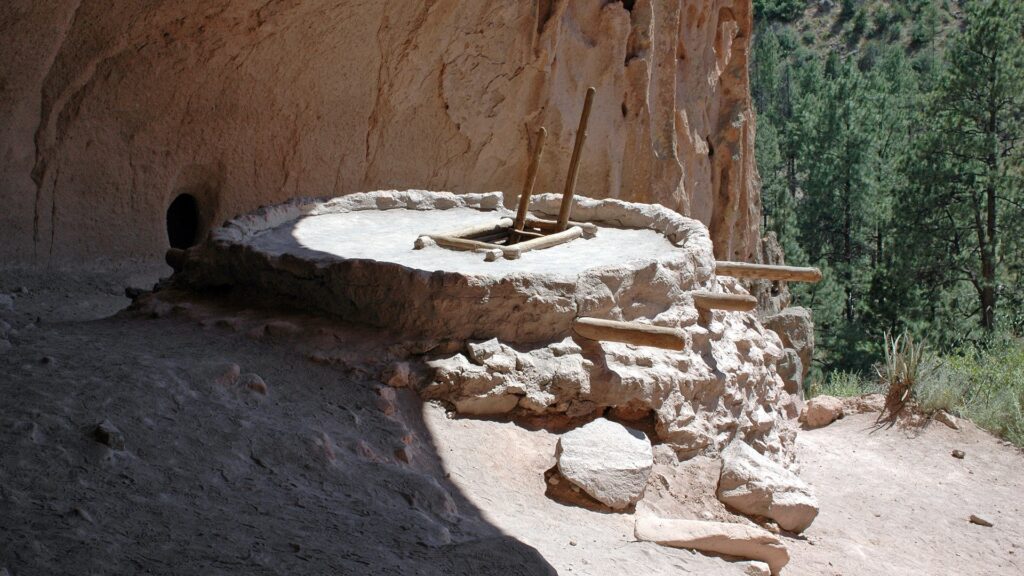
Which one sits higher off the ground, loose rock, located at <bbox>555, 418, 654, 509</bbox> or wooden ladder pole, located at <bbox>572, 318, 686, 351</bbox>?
wooden ladder pole, located at <bbox>572, 318, 686, 351</bbox>

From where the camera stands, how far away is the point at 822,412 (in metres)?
7.55

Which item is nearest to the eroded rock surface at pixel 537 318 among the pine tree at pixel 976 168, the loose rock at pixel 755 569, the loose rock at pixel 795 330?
the loose rock at pixel 755 569

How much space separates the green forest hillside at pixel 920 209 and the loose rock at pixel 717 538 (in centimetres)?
663

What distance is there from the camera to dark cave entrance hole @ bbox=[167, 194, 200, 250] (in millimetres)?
7750

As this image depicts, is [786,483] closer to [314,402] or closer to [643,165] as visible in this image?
[314,402]

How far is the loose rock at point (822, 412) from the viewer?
7.52 m

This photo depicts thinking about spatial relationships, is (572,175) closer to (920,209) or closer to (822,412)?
(822,412)

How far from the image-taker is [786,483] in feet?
14.2

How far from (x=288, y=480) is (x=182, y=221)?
540 centimetres

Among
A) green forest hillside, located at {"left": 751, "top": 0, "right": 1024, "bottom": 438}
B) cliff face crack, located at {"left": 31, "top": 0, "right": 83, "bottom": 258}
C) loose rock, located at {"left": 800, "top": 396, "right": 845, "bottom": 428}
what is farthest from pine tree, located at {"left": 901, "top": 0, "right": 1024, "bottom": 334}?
cliff face crack, located at {"left": 31, "top": 0, "right": 83, "bottom": 258}

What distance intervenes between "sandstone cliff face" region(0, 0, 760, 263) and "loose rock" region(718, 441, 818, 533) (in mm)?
4371

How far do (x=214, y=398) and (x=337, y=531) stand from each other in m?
0.96

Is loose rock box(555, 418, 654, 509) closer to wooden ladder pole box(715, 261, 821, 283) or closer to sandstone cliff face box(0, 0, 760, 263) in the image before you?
wooden ladder pole box(715, 261, 821, 283)

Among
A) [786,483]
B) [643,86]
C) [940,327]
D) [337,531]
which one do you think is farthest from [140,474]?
[940,327]
